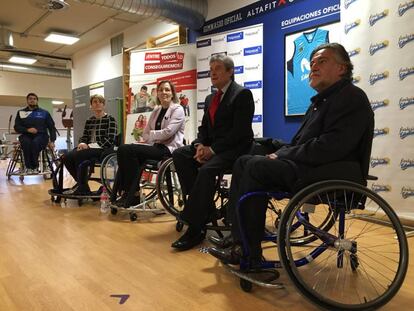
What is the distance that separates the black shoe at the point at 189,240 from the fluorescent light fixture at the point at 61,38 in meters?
6.40

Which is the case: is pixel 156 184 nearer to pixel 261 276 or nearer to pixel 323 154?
pixel 261 276

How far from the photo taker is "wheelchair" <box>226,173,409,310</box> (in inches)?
53.9

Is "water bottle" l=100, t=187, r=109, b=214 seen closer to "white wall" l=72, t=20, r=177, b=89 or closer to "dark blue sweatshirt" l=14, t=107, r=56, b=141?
"dark blue sweatshirt" l=14, t=107, r=56, b=141

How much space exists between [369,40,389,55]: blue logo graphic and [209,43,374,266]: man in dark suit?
133 cm

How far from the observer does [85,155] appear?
11.4 feet

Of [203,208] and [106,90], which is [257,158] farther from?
[106,90]

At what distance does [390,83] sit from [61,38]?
6.79 metres

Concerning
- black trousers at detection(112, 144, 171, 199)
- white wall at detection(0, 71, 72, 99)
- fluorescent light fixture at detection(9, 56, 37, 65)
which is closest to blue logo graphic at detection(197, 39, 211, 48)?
black trousers at detection(112, 144, 171, 199)

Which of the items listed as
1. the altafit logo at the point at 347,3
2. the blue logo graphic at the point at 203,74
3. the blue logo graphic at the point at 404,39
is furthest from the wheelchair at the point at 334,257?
the blue logo graphic at the point at 203,74

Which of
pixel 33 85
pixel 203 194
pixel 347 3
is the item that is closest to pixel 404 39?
pixel 347 3

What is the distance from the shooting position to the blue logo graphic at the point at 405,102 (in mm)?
2615

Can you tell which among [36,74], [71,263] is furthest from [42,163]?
[36,74]

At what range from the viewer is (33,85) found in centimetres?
1142

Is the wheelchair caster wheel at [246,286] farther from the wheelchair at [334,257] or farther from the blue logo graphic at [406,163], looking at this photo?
the blue logo graphic at [406,163]
